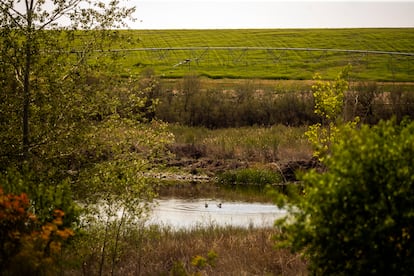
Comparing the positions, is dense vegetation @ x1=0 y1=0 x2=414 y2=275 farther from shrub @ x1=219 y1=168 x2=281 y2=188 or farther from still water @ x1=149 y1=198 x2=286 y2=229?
shrub @ x1=219 y1=168 x2=281 y2=188

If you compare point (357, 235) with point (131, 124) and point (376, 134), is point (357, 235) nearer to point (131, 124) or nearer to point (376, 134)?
point (376, 134)

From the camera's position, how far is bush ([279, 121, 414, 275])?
845 centimetres

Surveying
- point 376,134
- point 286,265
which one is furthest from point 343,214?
point 286,265

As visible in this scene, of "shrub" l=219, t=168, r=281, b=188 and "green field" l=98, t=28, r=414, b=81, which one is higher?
"green field" l=98, t=28, r=414, b=81

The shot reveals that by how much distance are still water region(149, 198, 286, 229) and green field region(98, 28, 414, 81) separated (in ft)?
159

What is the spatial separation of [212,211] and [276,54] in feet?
257

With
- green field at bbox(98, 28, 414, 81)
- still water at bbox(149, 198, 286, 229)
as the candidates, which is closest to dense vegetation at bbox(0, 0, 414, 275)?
still water at bbox(149, 198, 286, 229)

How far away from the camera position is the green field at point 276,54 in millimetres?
92125

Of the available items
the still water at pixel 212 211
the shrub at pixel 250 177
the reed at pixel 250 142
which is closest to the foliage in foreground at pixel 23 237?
the still water at pixel 212 211

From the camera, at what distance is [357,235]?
27.6 ft

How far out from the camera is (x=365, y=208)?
8297 mm

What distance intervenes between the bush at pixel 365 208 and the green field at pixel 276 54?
7148cm

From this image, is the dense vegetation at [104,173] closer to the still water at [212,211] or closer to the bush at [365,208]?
the bush at [365,208]

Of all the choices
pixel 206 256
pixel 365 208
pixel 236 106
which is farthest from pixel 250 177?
pixel 365 208
